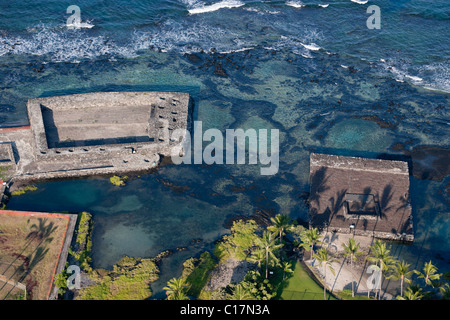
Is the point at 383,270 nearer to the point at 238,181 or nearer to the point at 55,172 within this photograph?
the point at 238,181

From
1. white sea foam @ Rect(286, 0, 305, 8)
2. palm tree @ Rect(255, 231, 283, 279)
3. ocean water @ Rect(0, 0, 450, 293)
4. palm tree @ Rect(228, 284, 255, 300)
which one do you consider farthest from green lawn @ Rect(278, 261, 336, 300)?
white sea foam @ Rect(286, 0, 305, 8)

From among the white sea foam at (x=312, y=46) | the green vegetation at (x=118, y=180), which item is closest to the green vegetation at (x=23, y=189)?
the green vegetation at (x=118, y=180)

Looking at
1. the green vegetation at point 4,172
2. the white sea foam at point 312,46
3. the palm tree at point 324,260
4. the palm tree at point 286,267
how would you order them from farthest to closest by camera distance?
the white sea foam at point 312,46, the green vegetation at point 4,172, the palm tree at point 286,267, the palm tree at point 324,260

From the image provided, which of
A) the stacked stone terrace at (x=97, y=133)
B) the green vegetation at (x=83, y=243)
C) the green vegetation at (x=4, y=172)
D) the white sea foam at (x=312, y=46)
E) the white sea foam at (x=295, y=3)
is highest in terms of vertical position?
the white sea foam at (x=295, y=3)

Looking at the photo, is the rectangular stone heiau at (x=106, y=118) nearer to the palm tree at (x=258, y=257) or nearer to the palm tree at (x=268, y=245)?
the palm tree at (x=258, y=257)

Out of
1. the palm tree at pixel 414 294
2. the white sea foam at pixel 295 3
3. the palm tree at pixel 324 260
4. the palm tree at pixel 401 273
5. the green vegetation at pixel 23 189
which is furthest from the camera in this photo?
the white sea foam at pixel 295 3

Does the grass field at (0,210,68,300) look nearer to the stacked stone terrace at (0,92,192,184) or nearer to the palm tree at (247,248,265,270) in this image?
the stacked stone terrace at (0,92,192,184)
